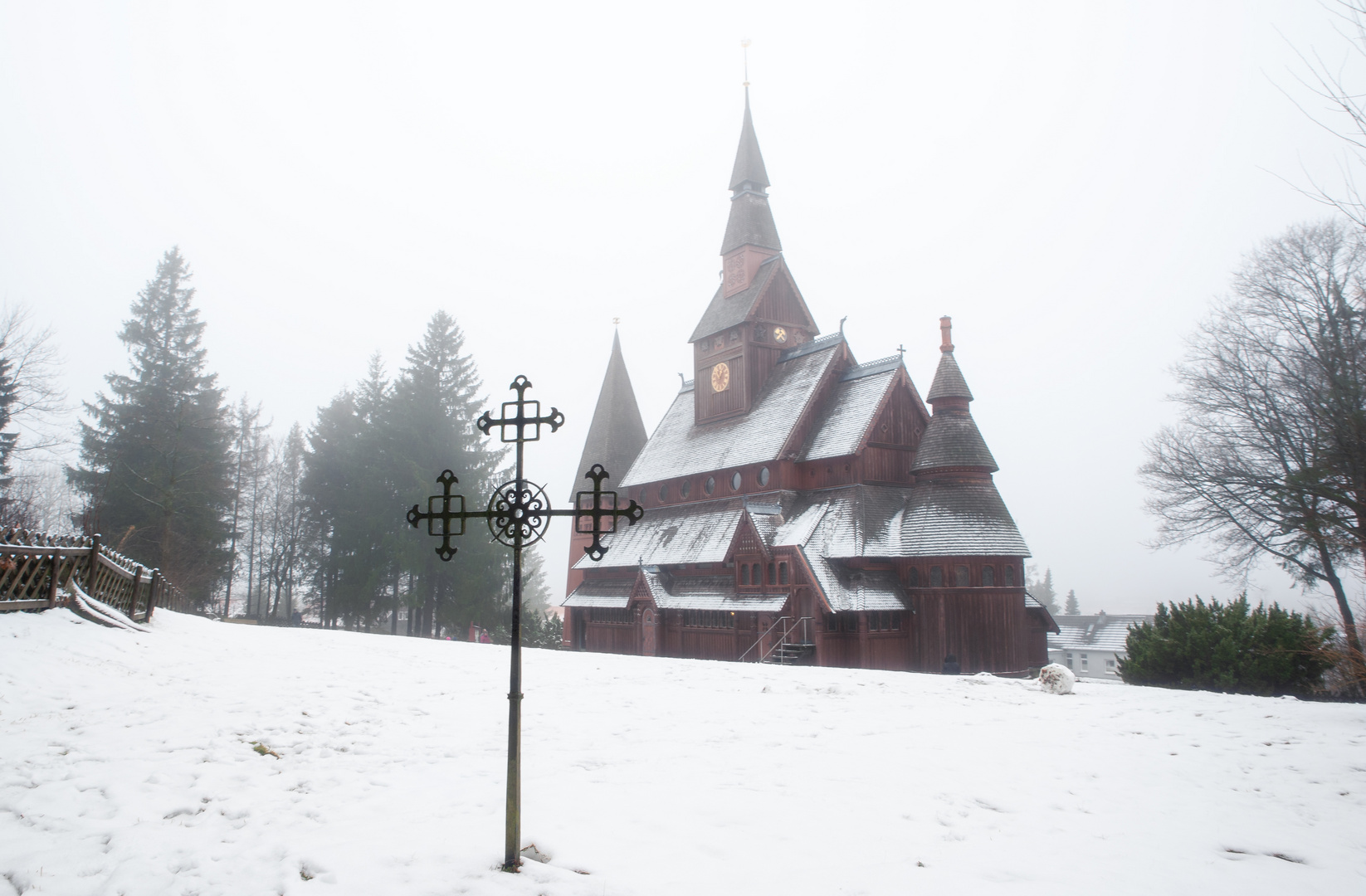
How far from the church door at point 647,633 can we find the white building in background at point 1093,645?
1587 inches

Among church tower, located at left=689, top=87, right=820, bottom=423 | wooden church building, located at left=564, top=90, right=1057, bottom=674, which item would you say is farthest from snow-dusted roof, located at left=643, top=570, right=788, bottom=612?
church tower, located at left=689, top=87, right=820, bottom=423

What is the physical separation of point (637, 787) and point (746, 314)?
91.4 feet

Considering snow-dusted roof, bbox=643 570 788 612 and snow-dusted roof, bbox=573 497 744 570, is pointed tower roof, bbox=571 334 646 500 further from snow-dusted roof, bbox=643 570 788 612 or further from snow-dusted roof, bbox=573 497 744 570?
snow-dusted roof, bbox=643 570 788 612

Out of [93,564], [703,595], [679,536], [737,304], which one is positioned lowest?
[703,595]

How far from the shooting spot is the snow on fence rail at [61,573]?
35.0ft

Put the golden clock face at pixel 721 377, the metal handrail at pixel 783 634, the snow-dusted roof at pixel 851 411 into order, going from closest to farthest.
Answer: the metal handrail at pixel 783 634, the snow-dusted roof at pixel 851 411, the golden clock face at pixel 721 377

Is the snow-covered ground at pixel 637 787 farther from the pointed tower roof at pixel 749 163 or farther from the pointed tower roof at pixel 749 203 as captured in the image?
the pointed tower roof at pixel 749 163

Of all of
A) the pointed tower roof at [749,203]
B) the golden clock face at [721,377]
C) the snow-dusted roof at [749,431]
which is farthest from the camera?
the pointed tower roof at [749,203]

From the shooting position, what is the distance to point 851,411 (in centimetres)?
2898

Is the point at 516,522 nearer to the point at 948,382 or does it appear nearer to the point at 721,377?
the point at 948,382

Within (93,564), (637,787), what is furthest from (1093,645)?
(93,564)

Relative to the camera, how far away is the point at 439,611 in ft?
132

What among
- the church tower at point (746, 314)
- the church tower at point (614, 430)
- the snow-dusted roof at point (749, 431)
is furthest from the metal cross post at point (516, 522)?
the church tower at point (614, 430)

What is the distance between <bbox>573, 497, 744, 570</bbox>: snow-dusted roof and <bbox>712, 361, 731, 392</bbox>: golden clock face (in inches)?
233
